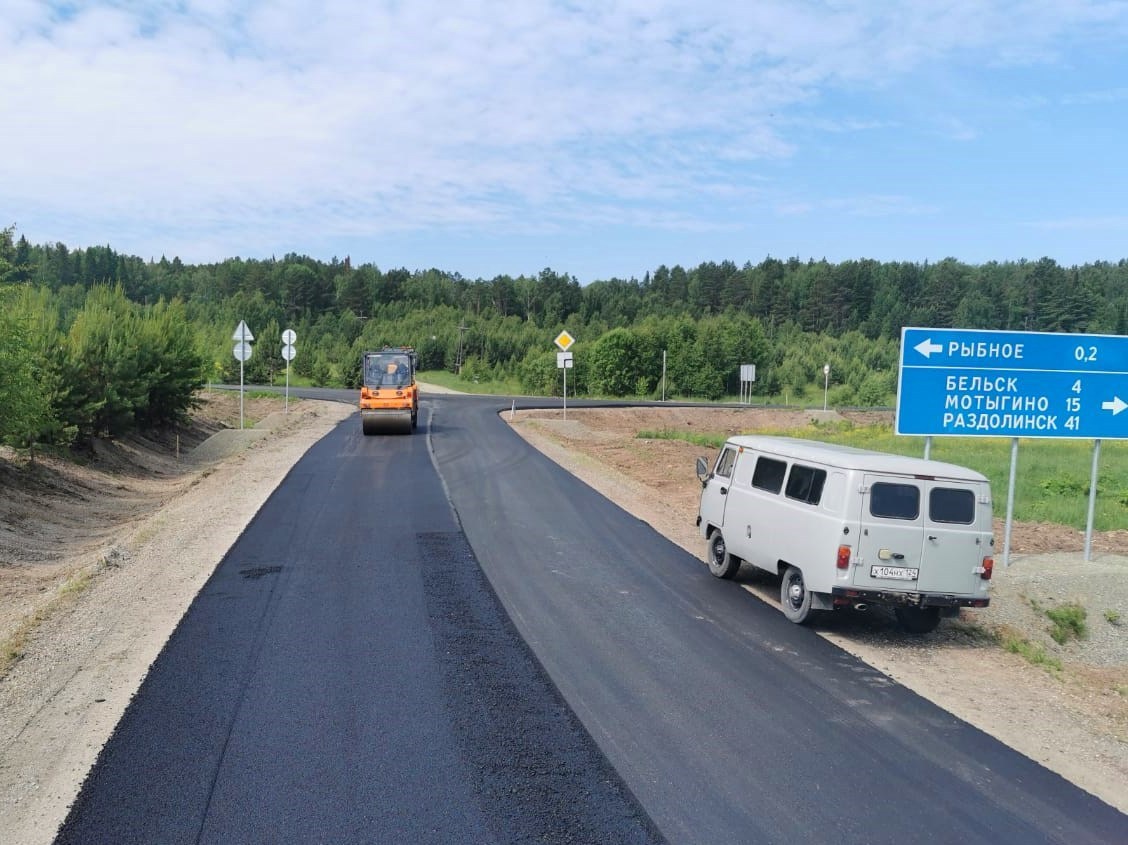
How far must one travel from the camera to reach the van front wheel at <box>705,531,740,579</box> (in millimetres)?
12695

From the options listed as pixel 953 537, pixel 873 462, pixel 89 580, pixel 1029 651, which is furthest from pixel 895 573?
pixel 89 580

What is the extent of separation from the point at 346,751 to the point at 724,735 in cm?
300

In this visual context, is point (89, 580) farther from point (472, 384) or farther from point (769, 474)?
point (472, 384)

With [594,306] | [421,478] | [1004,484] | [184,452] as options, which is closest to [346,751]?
[421,478]

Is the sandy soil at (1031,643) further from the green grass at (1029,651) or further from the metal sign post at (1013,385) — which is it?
the metal sign post at (1013,385)

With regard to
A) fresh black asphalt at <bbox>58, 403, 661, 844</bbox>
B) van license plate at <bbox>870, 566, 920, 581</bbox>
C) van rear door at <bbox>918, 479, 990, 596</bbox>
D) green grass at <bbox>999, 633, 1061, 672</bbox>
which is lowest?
green grass at <bbox>999, 633, 1061, 672</bbox>

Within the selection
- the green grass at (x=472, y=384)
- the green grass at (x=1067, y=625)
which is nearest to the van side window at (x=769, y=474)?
the green grass at (x=1067, y=625)

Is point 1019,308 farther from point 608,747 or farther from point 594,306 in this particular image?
point 608,747

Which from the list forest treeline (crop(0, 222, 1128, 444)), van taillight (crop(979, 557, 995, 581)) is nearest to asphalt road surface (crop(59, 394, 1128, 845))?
van taillight (crop(979, 557, 995, 581))

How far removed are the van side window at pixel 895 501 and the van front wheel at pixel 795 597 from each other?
1248mm

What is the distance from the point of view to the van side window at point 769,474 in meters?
11.6

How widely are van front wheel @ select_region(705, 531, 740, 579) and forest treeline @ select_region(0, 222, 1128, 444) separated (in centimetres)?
1364

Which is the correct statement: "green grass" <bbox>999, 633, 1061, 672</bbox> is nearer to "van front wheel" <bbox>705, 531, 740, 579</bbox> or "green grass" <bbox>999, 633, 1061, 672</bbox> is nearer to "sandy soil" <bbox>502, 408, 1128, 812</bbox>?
"sandy soil" <bbox>502, 408, 1128, 812</bbox>

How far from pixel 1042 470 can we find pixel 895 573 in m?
24.2
